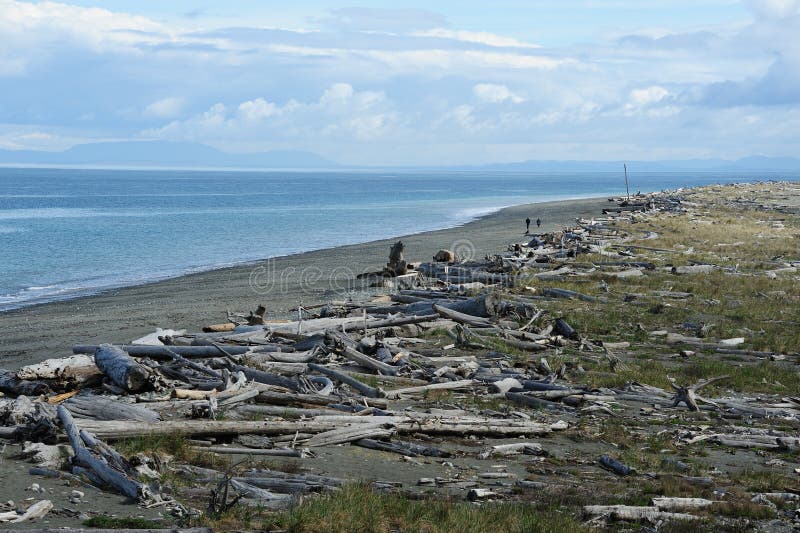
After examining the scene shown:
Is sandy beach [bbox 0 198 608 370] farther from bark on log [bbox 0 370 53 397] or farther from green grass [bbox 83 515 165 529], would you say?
green grass [bbox 83 515 165 529]

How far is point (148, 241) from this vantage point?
6059 centimetres

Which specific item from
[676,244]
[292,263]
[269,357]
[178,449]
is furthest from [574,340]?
[292,263]

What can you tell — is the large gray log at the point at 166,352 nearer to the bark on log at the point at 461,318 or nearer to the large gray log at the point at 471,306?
the bark on log at the point at 461,318

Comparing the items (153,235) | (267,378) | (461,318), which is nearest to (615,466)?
(267,378)

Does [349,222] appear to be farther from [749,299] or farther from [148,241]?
[749,299]

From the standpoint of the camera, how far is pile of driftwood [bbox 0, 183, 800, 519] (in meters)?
9.02

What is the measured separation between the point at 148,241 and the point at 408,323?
45.3 m

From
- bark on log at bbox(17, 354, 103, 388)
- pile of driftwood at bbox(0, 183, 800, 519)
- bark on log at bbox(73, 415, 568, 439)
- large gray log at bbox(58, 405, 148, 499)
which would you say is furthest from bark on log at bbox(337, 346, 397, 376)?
large gray log at bbox(58, 405, 148, 499)

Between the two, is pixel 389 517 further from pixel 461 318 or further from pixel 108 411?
pixel 461 318

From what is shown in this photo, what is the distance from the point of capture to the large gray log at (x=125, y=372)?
40.7 ft

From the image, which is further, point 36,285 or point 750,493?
point 36,285

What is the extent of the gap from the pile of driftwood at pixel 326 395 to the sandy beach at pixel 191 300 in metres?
4.10

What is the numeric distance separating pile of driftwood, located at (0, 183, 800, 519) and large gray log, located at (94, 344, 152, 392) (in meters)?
0.02

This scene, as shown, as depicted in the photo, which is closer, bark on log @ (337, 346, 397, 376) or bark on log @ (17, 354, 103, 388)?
bark on log @ (17, 354, 103, 388)
